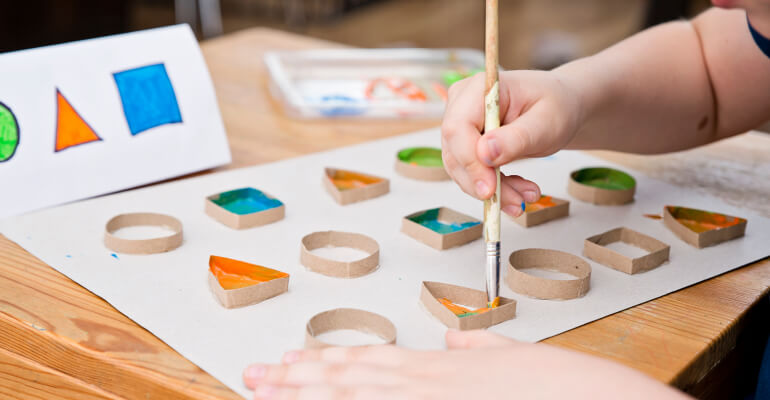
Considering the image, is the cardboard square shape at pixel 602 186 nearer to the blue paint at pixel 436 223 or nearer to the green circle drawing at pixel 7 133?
the blue paint at pixel 436 223

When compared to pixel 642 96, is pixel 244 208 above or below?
below

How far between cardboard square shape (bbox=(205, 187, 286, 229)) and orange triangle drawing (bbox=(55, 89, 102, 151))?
0.17 m

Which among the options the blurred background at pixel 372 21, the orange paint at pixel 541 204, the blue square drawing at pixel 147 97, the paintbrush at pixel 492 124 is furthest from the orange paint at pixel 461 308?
the blurred background at pixel 372 21

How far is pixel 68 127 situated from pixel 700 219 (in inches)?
27.8

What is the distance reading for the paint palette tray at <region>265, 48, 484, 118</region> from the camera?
3.83 feet

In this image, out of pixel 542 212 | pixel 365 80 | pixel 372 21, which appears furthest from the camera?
pixel 372 21

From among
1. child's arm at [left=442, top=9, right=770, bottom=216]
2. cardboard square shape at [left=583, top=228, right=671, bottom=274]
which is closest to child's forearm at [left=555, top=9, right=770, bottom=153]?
child's arm at [left=442, top=9, right=770, bottom=216]

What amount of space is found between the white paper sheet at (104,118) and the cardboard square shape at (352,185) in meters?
0.15

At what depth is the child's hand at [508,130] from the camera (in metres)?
0.64

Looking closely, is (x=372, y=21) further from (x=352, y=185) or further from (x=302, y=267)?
(x=302, y=267)

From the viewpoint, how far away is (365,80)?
4.20 ft

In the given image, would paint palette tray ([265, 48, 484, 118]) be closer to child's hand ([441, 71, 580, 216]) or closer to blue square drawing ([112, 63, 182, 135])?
blue square drawing ([112, 63, 182, 135])

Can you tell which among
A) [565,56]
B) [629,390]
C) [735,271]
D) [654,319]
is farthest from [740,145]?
[565,56]

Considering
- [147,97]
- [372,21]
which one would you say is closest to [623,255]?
[147,97]
